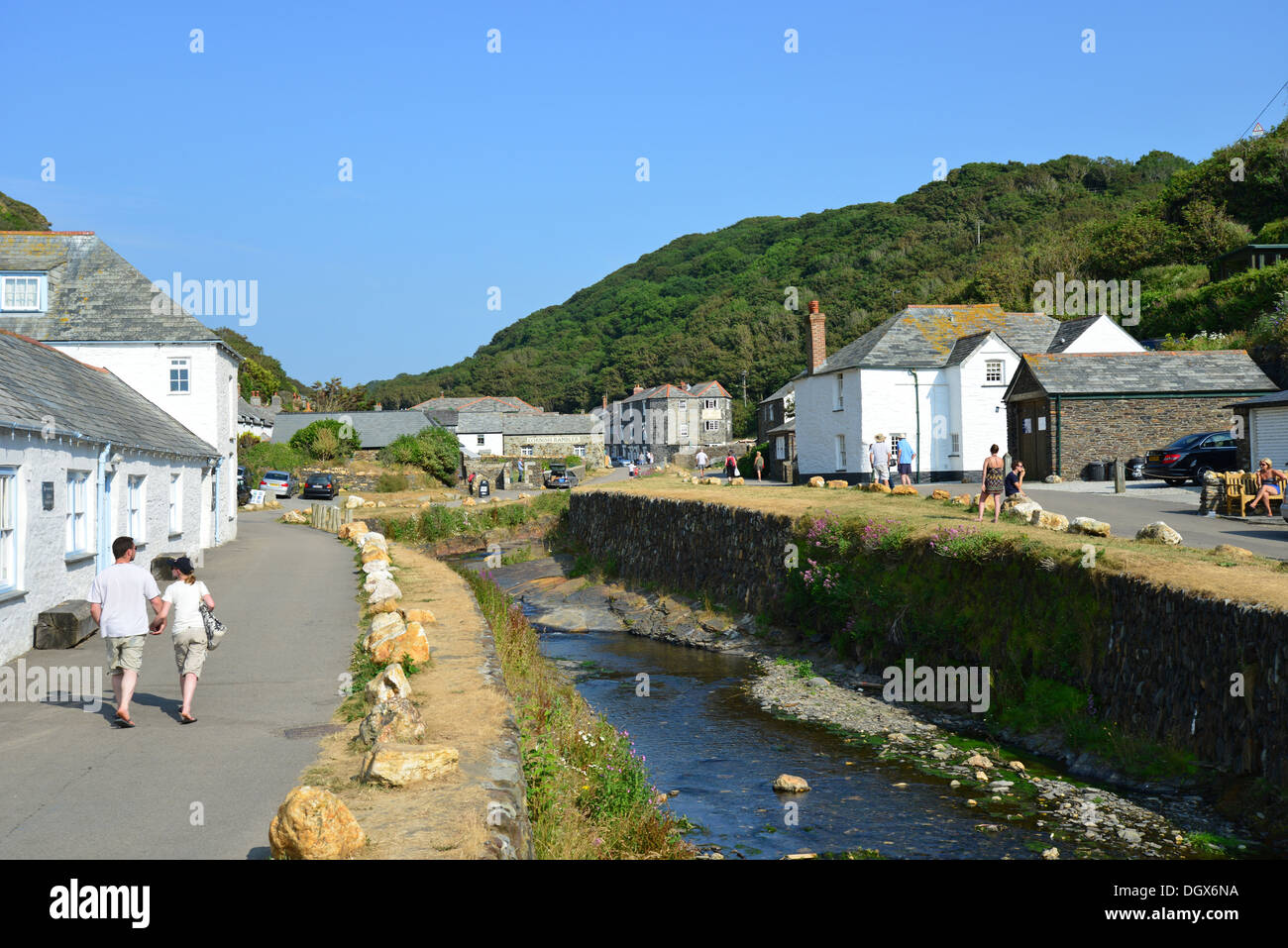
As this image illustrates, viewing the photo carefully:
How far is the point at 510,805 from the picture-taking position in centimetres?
643

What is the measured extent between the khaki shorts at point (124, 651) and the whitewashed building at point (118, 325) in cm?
1804

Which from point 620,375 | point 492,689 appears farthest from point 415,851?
point 620,375

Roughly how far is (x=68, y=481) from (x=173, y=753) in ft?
28.0

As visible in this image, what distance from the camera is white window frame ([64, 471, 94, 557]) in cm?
1494

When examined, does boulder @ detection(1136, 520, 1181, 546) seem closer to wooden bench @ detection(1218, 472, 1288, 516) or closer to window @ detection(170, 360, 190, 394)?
wooden bench @ detection(1218, 472, 1288, 516)

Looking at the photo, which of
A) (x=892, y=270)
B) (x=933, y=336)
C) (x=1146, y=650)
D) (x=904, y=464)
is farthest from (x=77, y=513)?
(x=892, y=270)

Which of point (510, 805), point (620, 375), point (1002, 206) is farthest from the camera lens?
point (620, 375)

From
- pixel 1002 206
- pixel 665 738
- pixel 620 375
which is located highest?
pixel 1002 206

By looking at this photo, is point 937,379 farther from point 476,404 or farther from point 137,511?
point 476,404

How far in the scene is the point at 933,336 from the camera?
43562 millimetres

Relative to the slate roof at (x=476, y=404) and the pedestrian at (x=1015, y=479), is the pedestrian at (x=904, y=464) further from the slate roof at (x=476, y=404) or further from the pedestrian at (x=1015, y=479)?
the slate roof at (x=476, y=404)

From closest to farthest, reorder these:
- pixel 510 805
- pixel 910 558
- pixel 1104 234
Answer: pixel 510 805 < pixel 910 558 < pixel 1104 234

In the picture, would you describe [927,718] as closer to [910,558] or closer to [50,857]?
[910,558]
